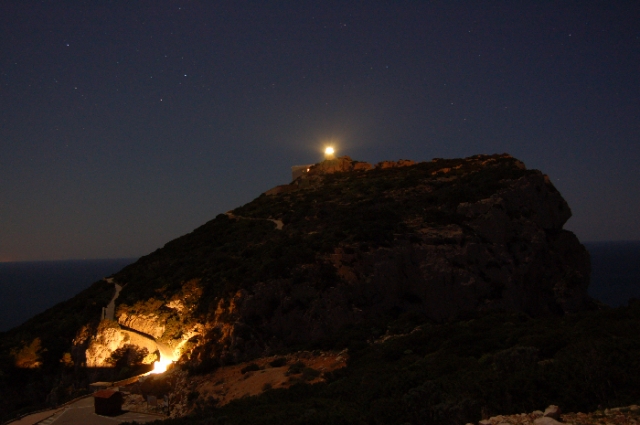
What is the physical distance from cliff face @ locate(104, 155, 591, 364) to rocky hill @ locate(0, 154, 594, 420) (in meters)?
0.08

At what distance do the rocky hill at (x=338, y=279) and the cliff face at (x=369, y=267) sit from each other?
8 centimetres

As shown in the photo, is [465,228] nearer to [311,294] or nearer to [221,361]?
[311,294]

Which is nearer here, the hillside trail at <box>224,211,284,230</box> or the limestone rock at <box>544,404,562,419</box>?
the limestone rock at <box>544,404,562,419</box>

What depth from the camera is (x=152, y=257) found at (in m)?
41.5

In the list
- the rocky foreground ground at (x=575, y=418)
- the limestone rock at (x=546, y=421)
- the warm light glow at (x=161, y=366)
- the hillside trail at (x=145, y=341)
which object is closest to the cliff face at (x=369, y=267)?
Answer: the hillside trail at (x=145, y=341)

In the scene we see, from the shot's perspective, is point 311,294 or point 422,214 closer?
point 311,294

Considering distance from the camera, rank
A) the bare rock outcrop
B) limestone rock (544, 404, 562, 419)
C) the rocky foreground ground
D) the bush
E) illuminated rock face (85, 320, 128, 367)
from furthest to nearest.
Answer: the bare rock outcrop → illuminated rock face (85, 320, 128, 367) → the bush → limestone rock (544, 404, 562, 419) → the rocky foreground ground

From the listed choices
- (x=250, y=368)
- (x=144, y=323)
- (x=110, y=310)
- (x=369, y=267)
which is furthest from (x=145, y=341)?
(x=369, y=267)

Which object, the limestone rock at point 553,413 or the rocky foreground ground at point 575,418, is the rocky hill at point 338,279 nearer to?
the rocky foreground ground at point 575,418

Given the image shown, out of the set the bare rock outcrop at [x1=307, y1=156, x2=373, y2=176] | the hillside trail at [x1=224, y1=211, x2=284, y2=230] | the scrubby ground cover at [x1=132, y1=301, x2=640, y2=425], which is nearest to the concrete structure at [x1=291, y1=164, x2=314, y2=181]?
the bare rock outcrop at [x1=307, y1=156, x2=373, y2=176]

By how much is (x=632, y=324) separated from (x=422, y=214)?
2069cm

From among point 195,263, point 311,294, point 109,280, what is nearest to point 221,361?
point 311,294

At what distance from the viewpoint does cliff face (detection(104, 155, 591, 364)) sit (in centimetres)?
2389

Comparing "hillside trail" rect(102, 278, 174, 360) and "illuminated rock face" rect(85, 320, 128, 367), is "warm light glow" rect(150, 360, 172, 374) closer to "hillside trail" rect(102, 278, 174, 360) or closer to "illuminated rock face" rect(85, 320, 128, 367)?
→ "hillside trail" rect(102, 278, 174, 360)
